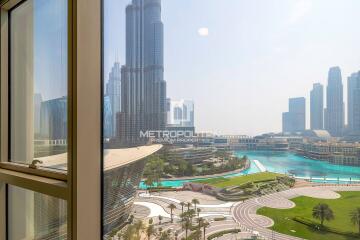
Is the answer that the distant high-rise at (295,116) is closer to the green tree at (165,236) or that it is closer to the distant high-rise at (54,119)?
the green tree at (165,236)

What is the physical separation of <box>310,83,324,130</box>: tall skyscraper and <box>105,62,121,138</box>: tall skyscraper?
81 centimetres

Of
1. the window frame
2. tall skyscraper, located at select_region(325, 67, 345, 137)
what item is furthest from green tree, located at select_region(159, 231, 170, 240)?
tall skyscraper, located at select_region(325, 67, 345, 137)

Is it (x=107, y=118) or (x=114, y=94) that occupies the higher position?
(x=114, y=94)

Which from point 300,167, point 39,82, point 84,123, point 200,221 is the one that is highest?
point 39,82

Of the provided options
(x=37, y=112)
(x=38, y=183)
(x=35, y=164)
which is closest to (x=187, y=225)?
(x=38, y=183)

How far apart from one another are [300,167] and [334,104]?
192mm

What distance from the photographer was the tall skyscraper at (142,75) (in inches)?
45.2

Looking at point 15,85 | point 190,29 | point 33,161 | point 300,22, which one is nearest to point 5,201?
point 33,161

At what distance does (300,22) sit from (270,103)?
0.24m

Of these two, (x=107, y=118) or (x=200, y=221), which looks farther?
(x=107, y=118)

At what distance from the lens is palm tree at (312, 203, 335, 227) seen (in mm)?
705

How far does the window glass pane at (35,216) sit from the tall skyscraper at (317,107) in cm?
124

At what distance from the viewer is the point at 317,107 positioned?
768mm

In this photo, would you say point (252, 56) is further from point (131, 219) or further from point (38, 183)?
point (38, 183)
